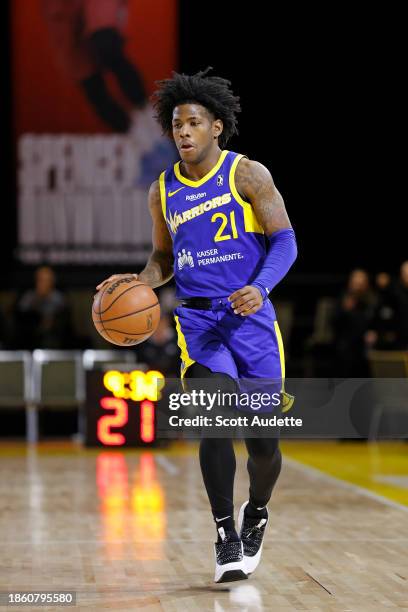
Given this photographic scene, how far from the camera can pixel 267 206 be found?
14.5 ft

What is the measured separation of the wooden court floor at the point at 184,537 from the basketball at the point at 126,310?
98cm

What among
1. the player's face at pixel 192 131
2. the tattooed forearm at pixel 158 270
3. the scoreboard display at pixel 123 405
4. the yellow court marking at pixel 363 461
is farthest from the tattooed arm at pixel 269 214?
the scoreboard display at pixel 123 405

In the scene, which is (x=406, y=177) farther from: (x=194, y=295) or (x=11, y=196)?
(x=194, y=295)

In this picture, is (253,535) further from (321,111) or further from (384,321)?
(321,111)

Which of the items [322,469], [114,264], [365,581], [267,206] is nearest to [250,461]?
[365,581]

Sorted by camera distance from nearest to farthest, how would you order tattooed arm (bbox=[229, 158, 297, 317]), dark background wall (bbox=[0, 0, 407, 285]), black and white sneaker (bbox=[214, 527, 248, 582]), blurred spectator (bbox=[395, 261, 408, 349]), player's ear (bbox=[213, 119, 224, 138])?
black and white sneaker (bbox=[214, 527, 248, 582]) < tattooed arm (bbox=[229, 158, 297, 317]) < player's ear (bbox=[213, 119, 224, 138]) < blurred spectator (bbox=[395, 261, 408, 349]) < dark background wall (bbox=[0, 0, 407, 285])

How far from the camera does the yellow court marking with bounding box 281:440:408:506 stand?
26.5 ft

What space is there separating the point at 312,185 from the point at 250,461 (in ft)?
33.8

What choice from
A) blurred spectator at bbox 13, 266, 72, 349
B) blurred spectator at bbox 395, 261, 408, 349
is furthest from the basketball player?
blurred spectator at bbox 13, 266, 72, 349

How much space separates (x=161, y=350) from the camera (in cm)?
1167

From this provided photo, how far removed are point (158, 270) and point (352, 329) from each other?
25.9 feet

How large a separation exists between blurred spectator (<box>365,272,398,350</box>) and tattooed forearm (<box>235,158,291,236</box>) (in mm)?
7178

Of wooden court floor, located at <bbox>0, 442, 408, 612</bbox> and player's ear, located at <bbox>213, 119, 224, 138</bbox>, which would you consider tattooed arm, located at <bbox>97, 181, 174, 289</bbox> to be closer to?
player's ear, located at <bbox>213, 119, 224, 138</bbox>

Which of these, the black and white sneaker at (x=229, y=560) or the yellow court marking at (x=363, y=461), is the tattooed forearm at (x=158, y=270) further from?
the yellow court marking at (x=363, y=461)
